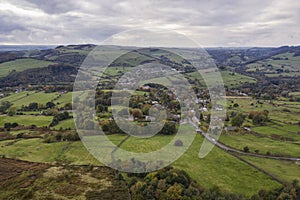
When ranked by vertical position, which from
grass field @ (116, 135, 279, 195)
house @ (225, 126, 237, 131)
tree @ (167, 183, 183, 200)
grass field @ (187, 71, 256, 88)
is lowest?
grass field @ (116, 135, 279, 195)

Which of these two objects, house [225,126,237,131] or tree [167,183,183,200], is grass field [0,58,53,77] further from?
tree [167,183,183,200]

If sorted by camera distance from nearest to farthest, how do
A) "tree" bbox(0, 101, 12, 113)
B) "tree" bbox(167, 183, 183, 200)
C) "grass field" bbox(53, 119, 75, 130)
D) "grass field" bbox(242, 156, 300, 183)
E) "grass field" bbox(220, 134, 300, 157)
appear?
1. "tree" bbox(167, 183, 183, 200)
2. "grass field" bbox(242, 156, 300, 183)
3. "grass field" bbox(220, 134, 300, 157)
4. "grass field" bbox(53, 119, 75, 130)
5. "tree" bbox(0, 101, 12, 113)

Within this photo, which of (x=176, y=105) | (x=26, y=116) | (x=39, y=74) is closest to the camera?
(x=26, y=116)

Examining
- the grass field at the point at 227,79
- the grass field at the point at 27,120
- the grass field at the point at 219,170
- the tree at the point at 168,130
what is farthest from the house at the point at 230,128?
the grass field at the point at 227,79

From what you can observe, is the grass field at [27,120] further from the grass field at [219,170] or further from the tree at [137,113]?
the grass field at [219,170]

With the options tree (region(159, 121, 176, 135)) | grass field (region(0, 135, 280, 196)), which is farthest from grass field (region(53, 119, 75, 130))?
tree (region(159, 121, 176, 135))

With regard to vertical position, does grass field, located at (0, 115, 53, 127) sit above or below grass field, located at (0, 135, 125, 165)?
above

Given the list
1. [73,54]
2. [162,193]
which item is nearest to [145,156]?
[162,193]

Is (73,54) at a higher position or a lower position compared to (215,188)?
higher

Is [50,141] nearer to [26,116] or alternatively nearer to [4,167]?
[4,167]
